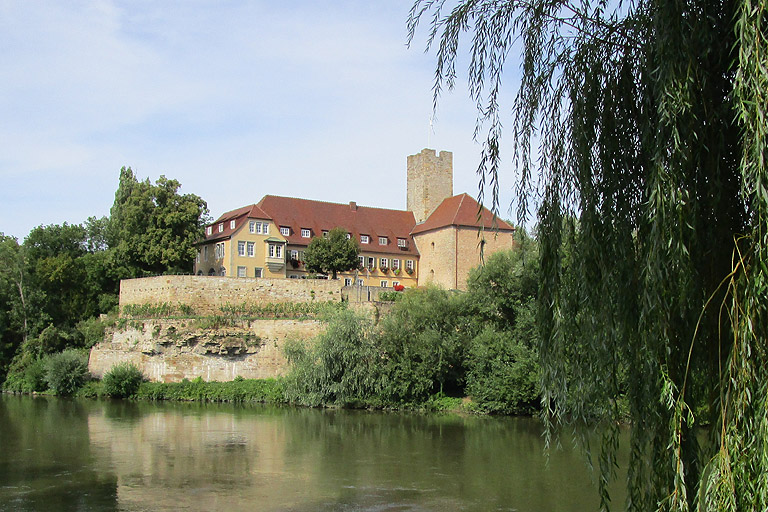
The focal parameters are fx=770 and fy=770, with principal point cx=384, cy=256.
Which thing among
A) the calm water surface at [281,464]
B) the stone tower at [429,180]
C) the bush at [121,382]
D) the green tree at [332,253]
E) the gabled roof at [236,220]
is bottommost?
the calm water surface at [281,464]

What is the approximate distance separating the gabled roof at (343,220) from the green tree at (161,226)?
6.21 metres

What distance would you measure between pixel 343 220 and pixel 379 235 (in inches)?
102

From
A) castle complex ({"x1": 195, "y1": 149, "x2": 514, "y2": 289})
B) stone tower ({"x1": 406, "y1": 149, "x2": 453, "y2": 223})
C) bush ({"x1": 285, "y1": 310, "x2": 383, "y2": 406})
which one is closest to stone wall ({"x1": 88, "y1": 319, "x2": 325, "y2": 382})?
bush ({"x1": 285, "y1": 310, "x2": 383, "y2": 406})

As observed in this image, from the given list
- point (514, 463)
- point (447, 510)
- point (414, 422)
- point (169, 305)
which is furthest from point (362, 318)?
point (447, 510)

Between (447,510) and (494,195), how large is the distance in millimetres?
8857

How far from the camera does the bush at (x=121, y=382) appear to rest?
120 feet

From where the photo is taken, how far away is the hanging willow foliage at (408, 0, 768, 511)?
501 cm

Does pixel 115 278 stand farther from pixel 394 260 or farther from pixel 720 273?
pixel 720 273

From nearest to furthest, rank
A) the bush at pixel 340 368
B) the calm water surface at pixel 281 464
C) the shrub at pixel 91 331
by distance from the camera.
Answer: the calm water surface at pixel 281 464 < the bush at pixel 340 368 < the shrub at pixel 91 331

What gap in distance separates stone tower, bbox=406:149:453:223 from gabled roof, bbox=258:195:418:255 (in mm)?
1279

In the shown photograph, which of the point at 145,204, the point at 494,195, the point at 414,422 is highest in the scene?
the point at 145,204

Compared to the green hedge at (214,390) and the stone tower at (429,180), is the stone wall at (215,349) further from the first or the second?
the stone tower at (429,180)

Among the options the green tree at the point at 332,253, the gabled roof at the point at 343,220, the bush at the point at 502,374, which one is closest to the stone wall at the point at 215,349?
the green tree at the point at 332,253

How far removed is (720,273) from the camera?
5793 millimetres
